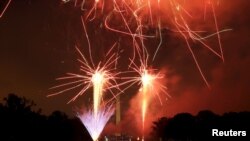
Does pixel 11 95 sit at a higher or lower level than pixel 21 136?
higher

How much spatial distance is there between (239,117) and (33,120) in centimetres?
2612

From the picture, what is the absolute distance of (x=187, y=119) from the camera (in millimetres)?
81125

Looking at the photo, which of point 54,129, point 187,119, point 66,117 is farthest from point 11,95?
point 187,119

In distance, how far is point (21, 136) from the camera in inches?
2096

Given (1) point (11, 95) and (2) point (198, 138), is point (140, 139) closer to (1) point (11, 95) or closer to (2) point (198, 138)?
(2) point (198, 138)

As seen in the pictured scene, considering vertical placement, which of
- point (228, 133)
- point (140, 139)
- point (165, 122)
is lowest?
point (228, 133)

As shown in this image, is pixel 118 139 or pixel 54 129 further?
pixel 118 139

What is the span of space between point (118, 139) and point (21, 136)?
23.9 m

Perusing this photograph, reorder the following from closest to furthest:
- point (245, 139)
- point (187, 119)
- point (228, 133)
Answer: point (228, 133) → point (245, 139) → point (187, 119)

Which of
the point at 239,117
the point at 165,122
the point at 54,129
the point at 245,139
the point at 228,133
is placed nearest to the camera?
the point at 228,133

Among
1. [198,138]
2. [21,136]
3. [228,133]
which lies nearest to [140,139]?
[198,138]

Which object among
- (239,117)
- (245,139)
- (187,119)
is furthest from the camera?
(187,119)

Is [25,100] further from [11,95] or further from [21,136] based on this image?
[21,136]

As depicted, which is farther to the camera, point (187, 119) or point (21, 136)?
point (187, 119)
